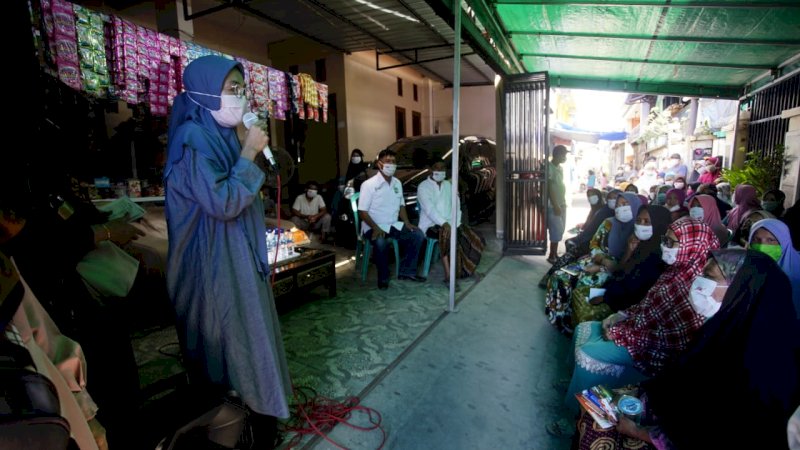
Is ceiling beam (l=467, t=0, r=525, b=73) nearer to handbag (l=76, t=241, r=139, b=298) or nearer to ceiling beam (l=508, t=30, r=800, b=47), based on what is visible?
ceiling beam (l=508, t=30, r=800, b=47)

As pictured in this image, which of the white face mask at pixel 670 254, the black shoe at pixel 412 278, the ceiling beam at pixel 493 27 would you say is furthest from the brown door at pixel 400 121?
the white face mask at pixel 670 254

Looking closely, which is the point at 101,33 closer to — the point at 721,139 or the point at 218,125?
the point at 218,125

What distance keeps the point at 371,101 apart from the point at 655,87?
20.8 ft

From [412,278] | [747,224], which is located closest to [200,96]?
[412,278]

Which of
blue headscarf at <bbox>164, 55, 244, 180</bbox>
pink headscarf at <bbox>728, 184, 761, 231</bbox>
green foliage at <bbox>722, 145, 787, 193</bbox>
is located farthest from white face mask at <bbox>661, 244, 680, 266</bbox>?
green foliage at <bbox>722, 145, 787, 193</bbox>

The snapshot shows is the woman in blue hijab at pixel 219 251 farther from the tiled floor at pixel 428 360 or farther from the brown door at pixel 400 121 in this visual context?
the brown door at pixel 400 121

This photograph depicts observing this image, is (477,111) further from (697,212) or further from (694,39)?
(697,212)

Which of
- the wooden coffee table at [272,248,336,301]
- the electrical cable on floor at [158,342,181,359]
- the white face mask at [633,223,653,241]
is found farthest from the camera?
the wooden coffee table at [272,248,336,301]

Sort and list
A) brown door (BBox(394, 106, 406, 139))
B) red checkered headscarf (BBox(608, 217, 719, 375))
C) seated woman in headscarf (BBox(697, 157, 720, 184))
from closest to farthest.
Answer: red checkered headscarf (BBox(608, 217, 719, 375)) < seated woman in headscarf (BBox(697, 157, 720, 184)) < brown door (BBox(394, 106, 406, 139))

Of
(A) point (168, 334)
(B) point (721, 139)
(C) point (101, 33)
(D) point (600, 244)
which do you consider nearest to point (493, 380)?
(D) point (600, 244)

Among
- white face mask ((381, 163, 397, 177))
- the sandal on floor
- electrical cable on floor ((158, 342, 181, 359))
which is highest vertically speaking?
white face mask ((381, 163, 397, 177))

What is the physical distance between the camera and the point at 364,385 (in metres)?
2.72

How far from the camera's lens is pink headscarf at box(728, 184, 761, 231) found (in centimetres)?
483

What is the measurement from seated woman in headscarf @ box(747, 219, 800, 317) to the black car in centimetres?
402
